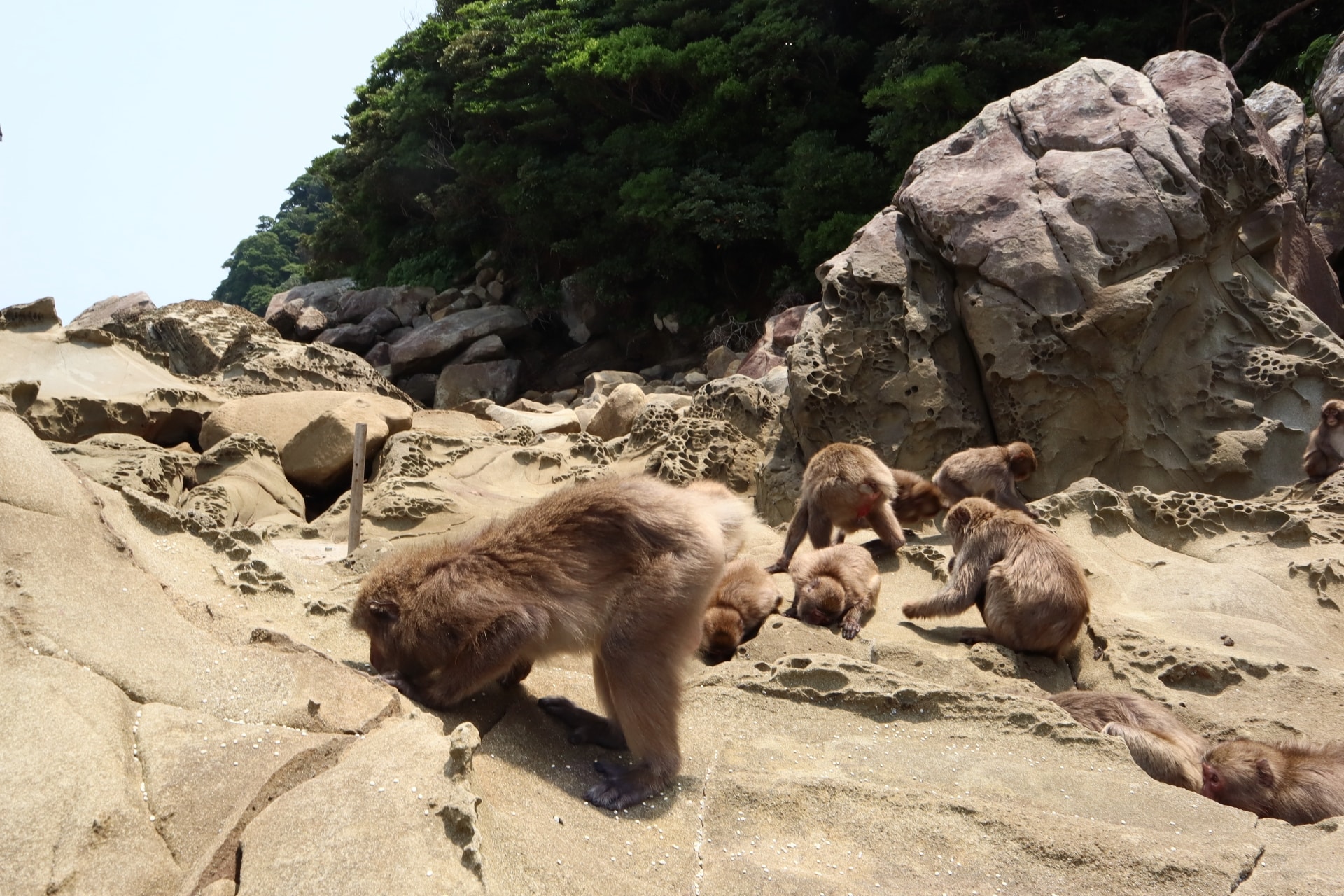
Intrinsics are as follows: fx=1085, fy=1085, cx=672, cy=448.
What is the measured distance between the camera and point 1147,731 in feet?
16.4

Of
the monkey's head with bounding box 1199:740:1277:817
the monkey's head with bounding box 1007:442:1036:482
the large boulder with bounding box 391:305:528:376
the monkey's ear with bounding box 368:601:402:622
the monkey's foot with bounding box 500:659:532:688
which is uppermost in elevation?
the monkey's ear with bounding box 368:601:402:622

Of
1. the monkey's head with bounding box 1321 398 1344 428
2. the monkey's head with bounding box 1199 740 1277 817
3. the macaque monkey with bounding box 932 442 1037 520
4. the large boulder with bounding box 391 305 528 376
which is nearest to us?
the monkey's head with bounding box 1199 740 1277 817

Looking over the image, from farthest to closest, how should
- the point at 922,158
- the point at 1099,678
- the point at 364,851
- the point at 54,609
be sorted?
the point at 922,158 < the point at 1099,678 < the point at 54,609 < the point at 364,851

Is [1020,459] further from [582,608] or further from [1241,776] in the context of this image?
A: [582,608]

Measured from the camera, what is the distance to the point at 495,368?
22.9 m

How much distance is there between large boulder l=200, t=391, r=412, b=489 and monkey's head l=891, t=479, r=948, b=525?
5.73 metres

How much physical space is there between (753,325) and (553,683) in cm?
1666

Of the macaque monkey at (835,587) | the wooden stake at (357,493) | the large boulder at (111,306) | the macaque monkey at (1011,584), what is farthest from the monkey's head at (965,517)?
the large boulder at (111,306)

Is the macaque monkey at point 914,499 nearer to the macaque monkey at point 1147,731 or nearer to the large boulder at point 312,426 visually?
the macaque monkey at point 1147,731

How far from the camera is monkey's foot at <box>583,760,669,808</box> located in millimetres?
3826

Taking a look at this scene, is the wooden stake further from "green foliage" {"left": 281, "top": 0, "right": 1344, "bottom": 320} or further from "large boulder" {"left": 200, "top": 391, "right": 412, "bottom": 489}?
"green foliage" {"left": 281, "top": 0, "right": 1344, "bottom": 320}

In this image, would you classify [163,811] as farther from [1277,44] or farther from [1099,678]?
[1277,44]

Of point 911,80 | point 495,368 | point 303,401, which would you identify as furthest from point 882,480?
point 495,368

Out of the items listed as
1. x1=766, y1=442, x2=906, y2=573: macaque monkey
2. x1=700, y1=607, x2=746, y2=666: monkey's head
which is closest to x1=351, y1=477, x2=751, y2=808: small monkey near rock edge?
x1=700, y1=607, x2=746, y2=666: monkey's head
